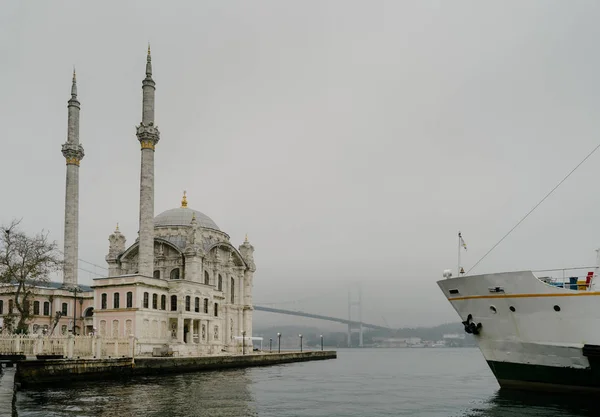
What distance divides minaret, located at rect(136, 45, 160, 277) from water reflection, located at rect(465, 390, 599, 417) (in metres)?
39.0

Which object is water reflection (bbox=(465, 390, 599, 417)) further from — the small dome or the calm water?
the small dome

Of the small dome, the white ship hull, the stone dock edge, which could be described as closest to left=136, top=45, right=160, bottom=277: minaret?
the stone dock edge

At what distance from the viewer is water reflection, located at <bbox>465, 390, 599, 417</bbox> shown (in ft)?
84.7

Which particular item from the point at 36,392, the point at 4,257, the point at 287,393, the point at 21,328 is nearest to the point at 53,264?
the point at 4,257

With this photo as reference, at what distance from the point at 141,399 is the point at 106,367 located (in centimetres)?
1319

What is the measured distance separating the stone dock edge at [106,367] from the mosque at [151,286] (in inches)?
154

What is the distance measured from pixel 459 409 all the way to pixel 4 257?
3837 cm

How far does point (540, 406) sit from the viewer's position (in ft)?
89.7

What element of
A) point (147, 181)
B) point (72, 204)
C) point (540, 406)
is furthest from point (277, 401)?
point (72, 204)

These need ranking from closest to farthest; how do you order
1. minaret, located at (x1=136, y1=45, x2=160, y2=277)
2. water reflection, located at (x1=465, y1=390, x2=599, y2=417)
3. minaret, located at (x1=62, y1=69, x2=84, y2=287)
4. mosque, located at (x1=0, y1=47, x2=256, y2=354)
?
water reflection, located at (x1=465, y1=390, x2=599, y2=417)
mosque, located at (x1=0, y1=47, x2=256, y2=354)
minaret, located at (x1=136, y1=45, x2=160, y2=277)
minaret, located at (x1=62, y1=69, x2=84, y2=287)

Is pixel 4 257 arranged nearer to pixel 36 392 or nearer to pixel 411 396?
pixel 36 392

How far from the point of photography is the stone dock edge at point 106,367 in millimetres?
36844

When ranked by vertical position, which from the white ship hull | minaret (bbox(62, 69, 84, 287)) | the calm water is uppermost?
minaret (bbox(62, 69, 84, 287))

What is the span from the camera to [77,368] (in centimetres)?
4053
